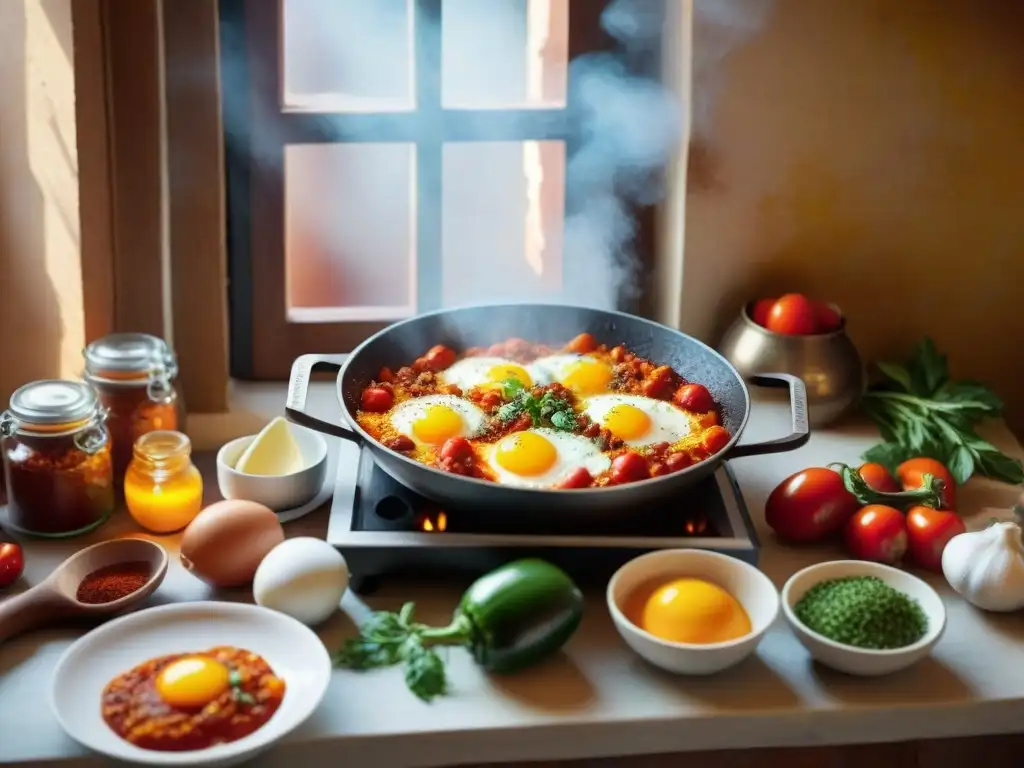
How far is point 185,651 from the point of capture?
1.46m

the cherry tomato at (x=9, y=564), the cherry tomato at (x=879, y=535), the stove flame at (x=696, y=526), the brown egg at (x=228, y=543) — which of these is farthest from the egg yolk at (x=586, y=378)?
the cherry tomato at (x=9, y=564)

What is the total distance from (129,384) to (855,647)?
Result: 3.56ft

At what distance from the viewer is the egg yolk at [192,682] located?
1.35 meters

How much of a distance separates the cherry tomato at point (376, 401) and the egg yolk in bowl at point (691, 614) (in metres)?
0.53

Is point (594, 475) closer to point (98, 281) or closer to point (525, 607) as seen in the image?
point (525, 607)

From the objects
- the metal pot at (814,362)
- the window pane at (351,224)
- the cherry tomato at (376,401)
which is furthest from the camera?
the window pane at (351,224)

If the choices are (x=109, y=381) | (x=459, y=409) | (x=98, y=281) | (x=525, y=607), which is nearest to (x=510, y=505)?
(x=525, y=607)

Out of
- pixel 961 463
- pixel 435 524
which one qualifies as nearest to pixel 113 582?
pixel 435 524

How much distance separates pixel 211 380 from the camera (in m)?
2.04

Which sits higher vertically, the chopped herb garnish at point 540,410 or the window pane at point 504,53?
the window pane at point 504,53

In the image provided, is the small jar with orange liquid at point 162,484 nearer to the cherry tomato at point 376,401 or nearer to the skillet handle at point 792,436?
the cherry tomato at point 376,401

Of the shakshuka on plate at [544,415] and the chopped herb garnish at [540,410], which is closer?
the shakshuka on plate at [544,415]

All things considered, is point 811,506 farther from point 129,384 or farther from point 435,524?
point 129,384

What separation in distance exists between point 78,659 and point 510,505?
21.4 inches
